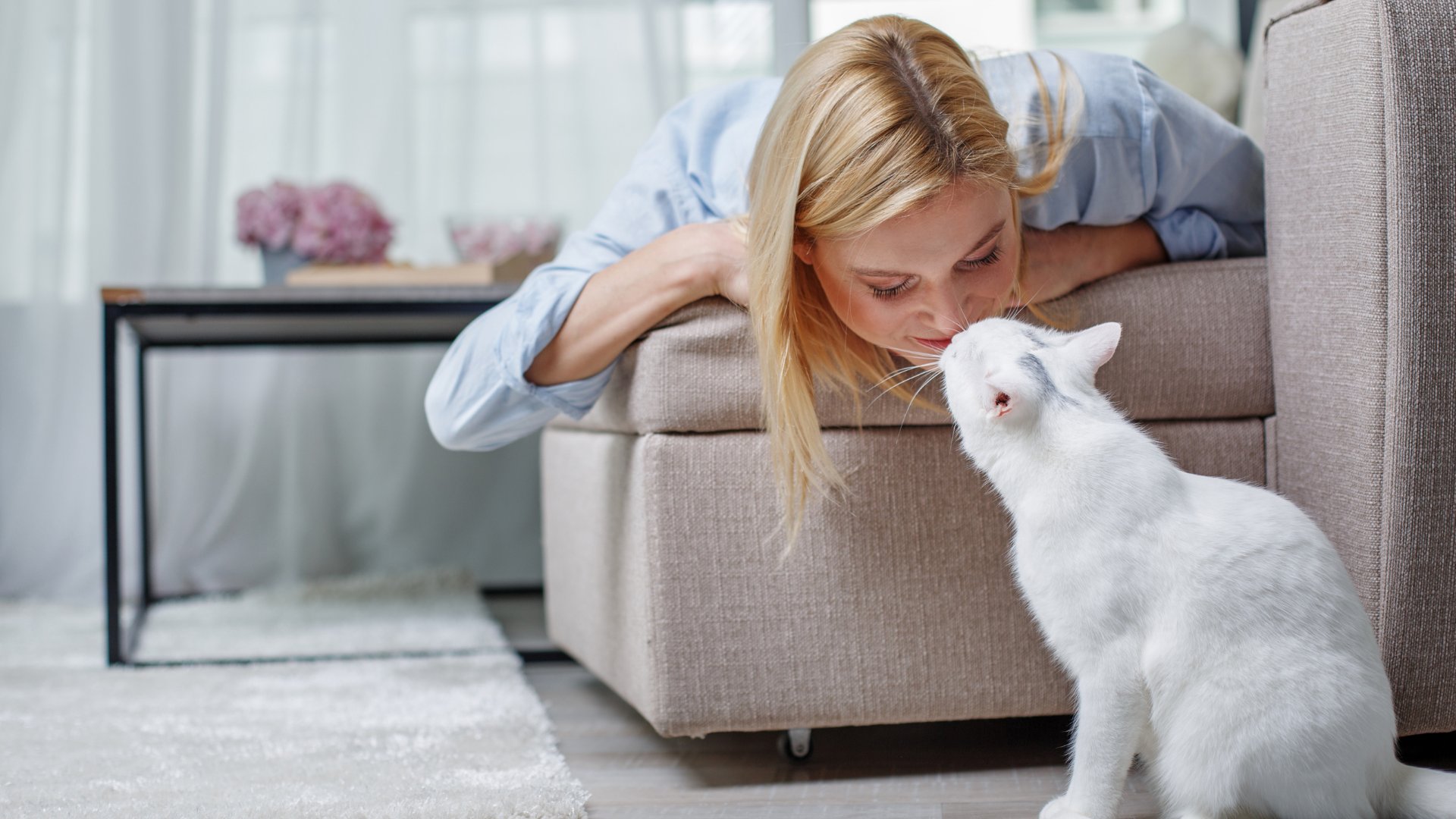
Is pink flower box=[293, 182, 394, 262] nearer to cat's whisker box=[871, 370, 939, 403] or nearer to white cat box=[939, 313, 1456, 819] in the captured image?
cat's whisker box=[871, 370, 939, 403]

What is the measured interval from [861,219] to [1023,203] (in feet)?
0.79

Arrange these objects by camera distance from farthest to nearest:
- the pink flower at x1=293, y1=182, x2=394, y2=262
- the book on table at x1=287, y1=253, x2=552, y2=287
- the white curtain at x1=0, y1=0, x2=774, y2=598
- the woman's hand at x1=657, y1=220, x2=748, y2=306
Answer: the white curtain at x1=0, y1=0, x2=774, y2=598 → the pink flower at x1=293, y1=182, x2=394, y2=262 → the book on table at x1=287, y1=253, x2=552, y2=287 → the woman's hand at x1=657, y1=220, x2=748, y2=306

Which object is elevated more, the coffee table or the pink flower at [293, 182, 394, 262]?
the pink flower at [293, 182, 394, 262]

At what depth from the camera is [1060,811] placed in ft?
2.52

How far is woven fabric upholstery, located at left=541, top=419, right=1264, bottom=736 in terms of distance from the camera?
97 cm

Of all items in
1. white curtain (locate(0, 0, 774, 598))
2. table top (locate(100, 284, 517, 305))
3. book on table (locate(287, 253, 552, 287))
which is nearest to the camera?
table top (locate(100, 284, 517, 305))

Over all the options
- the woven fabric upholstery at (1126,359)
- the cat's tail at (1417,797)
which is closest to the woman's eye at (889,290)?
the woven fabric upholstery at (1126,359)

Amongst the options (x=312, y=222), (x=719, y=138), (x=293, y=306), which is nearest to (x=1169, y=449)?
(x=719, y=138)

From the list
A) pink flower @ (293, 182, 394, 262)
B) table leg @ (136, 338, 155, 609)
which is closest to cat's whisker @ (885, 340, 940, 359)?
pink flower @ (293, 182, 394, 262)

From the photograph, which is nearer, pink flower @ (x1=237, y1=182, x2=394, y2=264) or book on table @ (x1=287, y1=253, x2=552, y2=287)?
book on table @ (x1=287, y1=253, x2=552, y2=287)

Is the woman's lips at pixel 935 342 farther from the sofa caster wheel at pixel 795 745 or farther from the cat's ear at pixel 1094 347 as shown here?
the sofa caster wheel at pixel 795 745

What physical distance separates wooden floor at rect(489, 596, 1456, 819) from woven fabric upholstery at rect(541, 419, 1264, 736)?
0.18 ft

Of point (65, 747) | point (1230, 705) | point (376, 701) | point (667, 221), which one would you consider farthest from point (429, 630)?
point (1230, 705)

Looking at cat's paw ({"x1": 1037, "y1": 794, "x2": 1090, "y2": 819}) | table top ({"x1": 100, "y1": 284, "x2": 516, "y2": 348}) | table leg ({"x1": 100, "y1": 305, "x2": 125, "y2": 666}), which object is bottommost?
cat's paw ({"x1": 1037, "y1": 794, "x2": 1090, "y2": 819})
